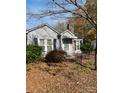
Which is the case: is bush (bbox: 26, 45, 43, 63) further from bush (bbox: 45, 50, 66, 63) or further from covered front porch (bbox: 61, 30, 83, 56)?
covered front porch (bbox: 61, 30, 83, 56)

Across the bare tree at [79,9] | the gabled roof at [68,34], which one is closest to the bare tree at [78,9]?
the bare tree at [79,9]

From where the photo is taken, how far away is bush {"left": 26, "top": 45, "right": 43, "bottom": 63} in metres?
1.93

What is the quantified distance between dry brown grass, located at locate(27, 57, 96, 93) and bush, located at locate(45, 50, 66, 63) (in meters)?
0.03

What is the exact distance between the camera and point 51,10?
6.44ft

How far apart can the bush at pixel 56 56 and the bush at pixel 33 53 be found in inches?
2.2

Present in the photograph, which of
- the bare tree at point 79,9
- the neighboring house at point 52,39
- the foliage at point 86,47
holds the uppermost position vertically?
the bare tree at point 79,9

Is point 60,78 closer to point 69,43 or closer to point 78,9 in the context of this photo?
point 69,43

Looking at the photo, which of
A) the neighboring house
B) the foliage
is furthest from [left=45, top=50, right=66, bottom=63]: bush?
the foliage

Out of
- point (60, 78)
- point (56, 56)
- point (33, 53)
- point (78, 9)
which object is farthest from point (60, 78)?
point (78, 9)

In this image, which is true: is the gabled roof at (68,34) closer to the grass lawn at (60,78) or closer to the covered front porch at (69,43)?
the covered front porch at (69,43)

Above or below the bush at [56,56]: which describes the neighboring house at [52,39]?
above

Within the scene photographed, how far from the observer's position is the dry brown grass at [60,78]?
1948 mm

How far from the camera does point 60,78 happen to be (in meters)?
1.97
